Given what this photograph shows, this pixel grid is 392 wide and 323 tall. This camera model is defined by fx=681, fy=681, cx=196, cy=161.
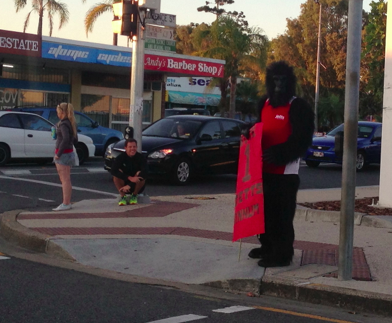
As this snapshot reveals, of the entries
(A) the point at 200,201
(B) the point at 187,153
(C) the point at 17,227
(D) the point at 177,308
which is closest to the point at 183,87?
(B) the point at 187,153

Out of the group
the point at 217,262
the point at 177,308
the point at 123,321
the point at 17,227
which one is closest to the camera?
the point at 123,321

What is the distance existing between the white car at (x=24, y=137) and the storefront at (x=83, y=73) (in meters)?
4.87

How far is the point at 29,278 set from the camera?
6.46 m

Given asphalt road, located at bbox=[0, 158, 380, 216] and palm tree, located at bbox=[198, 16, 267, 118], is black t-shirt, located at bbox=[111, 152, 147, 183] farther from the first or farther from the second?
palm tree, located at bbox=[198, 16, 267, 118]

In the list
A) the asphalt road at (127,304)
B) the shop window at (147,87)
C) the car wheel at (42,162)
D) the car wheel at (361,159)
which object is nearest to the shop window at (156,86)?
the shop window at (147,87)

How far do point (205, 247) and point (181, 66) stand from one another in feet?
67.6

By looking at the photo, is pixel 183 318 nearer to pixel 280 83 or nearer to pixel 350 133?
pixel 350 133

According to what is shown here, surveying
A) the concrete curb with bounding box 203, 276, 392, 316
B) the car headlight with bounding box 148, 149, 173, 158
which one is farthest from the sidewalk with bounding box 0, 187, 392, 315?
the car headlight with bounding box 148, 149, 173, 158

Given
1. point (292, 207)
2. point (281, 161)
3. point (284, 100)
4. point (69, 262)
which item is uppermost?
point (284, 100)

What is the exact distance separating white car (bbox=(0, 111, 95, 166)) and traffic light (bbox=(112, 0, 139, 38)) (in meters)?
8.18

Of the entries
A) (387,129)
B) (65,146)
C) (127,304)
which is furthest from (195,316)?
(387,129)

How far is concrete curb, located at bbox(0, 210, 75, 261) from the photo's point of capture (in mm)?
7773

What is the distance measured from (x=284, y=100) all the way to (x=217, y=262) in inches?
72.4

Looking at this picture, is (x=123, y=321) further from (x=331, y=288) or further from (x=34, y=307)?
(x=331, y=288)
